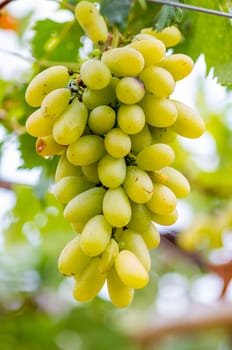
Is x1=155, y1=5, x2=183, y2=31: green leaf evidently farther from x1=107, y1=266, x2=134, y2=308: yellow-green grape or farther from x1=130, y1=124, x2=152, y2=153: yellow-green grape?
x1=107, y1=266, x2=134, y2=308: yellow-green grape

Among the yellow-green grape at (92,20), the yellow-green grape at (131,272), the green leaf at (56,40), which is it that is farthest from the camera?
the green leaf at (56,40)

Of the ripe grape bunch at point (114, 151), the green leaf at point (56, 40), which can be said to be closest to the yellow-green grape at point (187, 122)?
the ripe grape bunch at point (114, 151)

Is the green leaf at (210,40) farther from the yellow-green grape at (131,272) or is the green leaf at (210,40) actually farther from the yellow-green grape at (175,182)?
the yellow-green grape at (131,272)

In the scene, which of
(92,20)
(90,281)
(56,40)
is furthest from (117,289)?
(56,40)

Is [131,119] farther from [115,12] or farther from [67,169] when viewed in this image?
[115,12]

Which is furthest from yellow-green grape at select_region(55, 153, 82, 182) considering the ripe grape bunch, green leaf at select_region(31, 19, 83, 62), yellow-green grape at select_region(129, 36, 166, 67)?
green leaf at select_region(31, 19, 83, 62)

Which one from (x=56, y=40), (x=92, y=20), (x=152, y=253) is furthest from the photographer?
(x=152, y=253)

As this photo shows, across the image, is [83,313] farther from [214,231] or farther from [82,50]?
[82,50]
